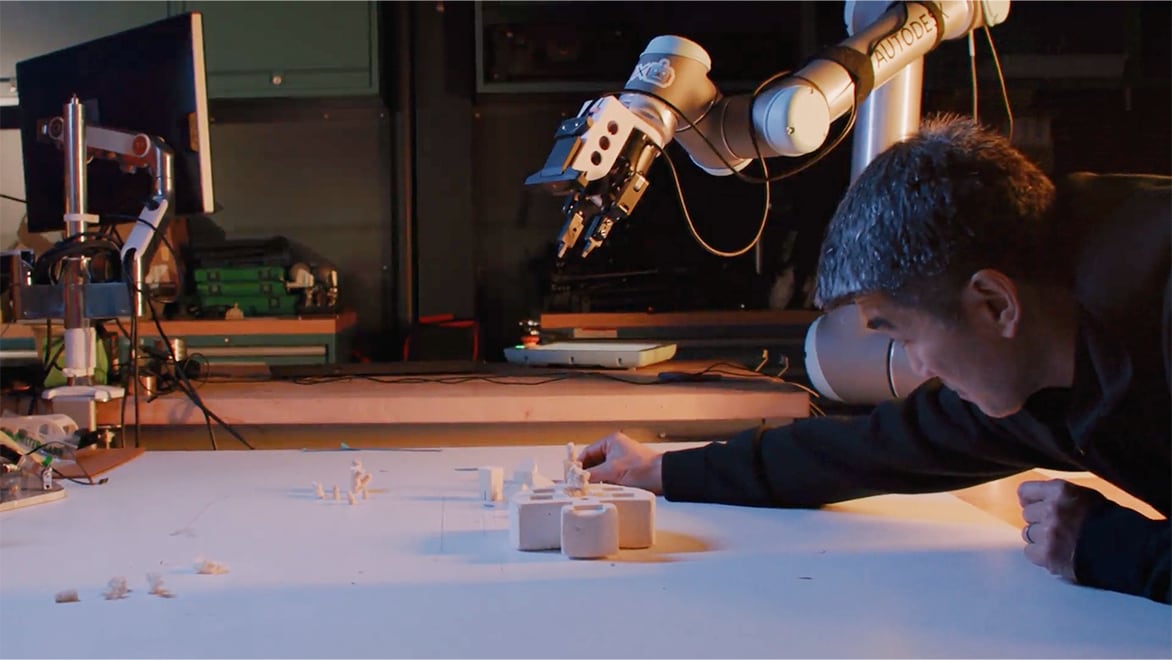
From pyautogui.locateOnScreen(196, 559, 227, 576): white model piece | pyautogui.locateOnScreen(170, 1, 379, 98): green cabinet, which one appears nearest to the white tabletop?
pyautogui.locateOnScreen(196, 559, 227, 576): white model piece

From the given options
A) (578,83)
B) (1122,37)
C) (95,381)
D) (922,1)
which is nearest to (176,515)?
(95,381)

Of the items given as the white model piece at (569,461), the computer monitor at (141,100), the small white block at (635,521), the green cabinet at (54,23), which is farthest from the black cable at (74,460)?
the green cabinet at (54,23)

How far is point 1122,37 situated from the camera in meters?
3.04

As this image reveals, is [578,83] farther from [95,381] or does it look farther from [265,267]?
[95,381]

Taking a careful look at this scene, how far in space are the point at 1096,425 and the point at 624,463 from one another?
0.50 metres

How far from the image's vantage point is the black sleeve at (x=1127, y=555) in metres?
0.67

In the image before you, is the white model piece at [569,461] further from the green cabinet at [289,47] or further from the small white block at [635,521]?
the green cabinet at [289,47]

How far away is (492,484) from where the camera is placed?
3.26 feet

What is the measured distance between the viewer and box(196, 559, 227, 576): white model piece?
2.38 ft

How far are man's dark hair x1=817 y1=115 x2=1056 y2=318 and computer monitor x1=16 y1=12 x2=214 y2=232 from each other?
110 centimetres

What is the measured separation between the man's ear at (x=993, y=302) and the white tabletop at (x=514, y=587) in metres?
0.20

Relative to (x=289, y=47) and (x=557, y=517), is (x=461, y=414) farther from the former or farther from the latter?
(x=289, y=47)

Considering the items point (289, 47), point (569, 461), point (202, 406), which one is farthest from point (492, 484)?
point (289, 47)

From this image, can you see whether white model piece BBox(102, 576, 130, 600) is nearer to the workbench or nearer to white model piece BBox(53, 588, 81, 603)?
white model piece BBox(53, 588, 81, 603)
